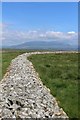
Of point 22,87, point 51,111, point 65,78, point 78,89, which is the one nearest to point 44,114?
point 51,111

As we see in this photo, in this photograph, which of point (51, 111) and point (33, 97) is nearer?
point (51, 111)

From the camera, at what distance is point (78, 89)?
23438 mm

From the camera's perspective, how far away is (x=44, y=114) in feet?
49.5

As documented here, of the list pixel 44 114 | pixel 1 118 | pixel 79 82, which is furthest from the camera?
pixel 79 82

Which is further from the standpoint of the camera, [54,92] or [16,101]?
[54,92]

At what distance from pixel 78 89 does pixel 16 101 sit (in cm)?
778

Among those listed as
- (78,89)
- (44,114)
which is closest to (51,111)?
(44,114)

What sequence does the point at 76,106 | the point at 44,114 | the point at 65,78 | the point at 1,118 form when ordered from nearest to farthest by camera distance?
the point at 1,118 < the point at 44,114 < the point at 76,106 < the point at 65,78

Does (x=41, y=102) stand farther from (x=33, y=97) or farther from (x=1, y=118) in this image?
(x=1, y=118)

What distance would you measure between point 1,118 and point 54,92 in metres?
8.48

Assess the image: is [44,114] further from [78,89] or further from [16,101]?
[78,89]

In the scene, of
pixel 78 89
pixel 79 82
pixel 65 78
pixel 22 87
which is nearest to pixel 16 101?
pixel 22 87

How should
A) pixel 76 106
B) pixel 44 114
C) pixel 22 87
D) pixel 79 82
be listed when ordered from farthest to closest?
pixel 79 82, pixel 22 87, pixel 76 106, pixel 44 114

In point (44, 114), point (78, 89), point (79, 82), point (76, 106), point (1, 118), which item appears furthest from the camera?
point (79, 82)
